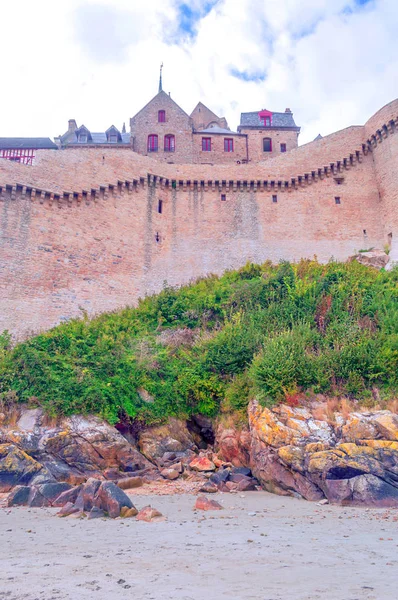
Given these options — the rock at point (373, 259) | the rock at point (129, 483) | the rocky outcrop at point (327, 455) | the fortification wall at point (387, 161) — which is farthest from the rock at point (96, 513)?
the fortification wall at point (387, 161)

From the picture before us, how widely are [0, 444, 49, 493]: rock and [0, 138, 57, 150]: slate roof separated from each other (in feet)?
70.5

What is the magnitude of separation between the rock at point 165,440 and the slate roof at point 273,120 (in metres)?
21.6

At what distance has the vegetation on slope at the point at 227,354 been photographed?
9.56 m

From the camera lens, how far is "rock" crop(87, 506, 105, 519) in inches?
236

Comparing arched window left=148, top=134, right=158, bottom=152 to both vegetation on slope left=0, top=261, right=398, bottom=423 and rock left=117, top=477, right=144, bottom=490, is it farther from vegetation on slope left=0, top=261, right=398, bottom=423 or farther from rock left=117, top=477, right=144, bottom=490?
rock left=117, top=477, right=144, bottom=490

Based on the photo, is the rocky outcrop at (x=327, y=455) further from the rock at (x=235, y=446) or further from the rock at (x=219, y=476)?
the rock at (x=219, y=476)

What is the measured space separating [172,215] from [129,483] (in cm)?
1405

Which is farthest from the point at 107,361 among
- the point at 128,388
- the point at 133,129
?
Answer: the point at 133,129

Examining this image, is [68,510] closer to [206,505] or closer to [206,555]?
[206,505]

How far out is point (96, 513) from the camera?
19.9 feet

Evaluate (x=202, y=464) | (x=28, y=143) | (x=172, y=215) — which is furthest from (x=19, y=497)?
(x=28, y=143)

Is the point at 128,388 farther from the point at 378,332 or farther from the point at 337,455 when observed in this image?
the point at 378,332

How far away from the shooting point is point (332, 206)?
20.7 meters

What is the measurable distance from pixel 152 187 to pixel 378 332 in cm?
1250
